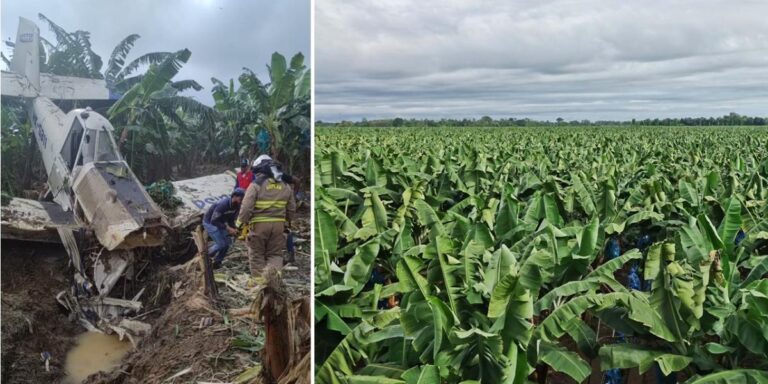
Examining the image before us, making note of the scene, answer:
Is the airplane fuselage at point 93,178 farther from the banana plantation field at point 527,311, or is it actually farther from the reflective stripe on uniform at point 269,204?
the banana plantation field at point 527,311

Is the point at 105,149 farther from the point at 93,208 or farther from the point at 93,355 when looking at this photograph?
the point at 93,355

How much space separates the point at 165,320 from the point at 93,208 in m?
0.50

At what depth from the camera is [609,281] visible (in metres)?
4.21

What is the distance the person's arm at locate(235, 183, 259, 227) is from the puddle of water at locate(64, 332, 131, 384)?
0.64 meters

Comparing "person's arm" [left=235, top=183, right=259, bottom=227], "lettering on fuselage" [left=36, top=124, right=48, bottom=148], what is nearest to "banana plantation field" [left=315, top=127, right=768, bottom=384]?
"person's arm" [left=235, top=183, right=259, bottom=227]

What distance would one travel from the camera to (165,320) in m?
2.50

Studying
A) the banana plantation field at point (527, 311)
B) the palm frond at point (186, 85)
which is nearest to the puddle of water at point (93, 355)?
the palm frond at point (186, 85)

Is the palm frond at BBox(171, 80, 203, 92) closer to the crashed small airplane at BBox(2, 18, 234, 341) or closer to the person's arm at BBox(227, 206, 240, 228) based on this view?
the crashed small airplane at BBox(2, 18, 234, 341)

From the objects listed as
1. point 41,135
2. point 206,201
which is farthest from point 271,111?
point 41,135

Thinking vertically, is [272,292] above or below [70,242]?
below

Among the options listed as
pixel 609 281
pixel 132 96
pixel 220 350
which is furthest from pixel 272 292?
pixel 609 281

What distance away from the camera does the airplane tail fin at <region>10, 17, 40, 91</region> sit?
2354 millimetres

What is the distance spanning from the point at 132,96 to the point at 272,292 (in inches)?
35.6

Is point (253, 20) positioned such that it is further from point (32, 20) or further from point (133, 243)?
point (133, 243)
